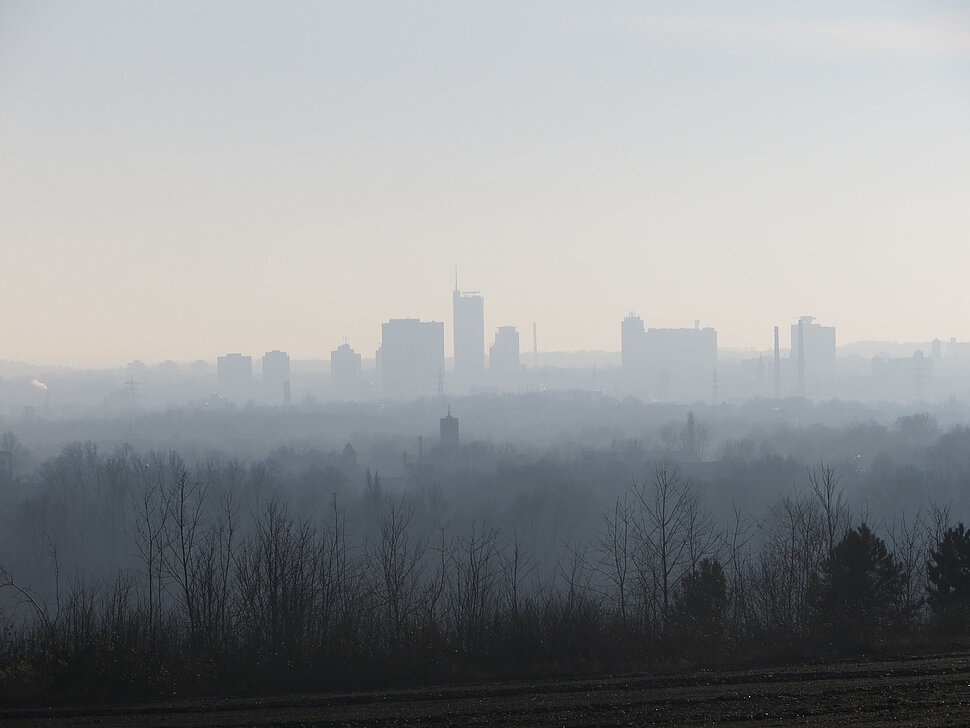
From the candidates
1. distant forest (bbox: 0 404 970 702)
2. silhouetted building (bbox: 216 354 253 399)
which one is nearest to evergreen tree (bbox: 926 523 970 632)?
distant forest (bbox: 0 404 970 702)

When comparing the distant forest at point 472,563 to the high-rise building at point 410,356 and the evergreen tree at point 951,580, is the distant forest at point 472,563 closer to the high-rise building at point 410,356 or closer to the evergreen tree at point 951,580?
the evergreen tree at point 951,580

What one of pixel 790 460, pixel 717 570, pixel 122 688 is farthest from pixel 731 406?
pixel 122 688

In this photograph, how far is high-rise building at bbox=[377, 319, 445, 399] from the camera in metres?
181

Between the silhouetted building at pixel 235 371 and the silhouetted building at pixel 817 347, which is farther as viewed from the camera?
the silhouetted building at pixel 235 371

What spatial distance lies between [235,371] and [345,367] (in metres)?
21.1

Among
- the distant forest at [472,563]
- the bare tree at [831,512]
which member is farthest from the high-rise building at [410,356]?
the bare tree at [831,512]

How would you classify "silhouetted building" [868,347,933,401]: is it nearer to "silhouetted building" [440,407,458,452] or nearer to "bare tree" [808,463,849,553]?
"silhouetted building" [440,407,458,452]

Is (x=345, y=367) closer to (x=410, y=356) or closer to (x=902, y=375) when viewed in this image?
(x=410, y=356)

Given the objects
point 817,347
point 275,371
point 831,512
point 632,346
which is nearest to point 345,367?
point 275,371

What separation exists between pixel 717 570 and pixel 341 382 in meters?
180

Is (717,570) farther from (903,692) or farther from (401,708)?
(401,708)

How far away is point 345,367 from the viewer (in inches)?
7623

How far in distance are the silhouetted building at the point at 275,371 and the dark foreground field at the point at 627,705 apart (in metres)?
178

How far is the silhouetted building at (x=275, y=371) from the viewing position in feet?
616
